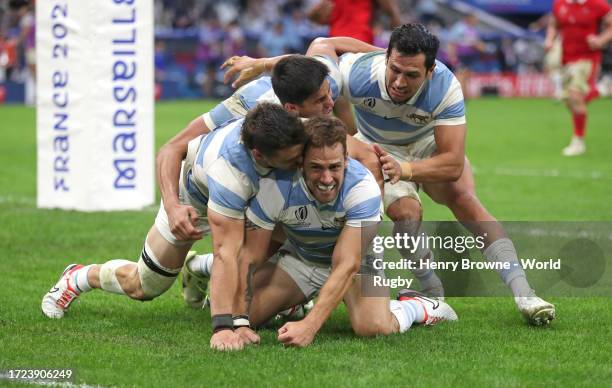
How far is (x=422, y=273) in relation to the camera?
22.4 feet

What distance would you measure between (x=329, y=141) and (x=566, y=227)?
4.47 metres

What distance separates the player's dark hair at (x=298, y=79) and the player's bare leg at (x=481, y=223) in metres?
1.47

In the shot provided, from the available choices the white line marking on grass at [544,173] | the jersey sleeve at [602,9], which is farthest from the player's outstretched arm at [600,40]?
the white line marking on grass at [544,173]

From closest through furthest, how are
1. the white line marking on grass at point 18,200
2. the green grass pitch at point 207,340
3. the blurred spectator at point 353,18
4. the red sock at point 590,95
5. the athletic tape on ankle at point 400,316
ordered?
1. the green grass pitch at point 207,340
2. the athletic tape on ankle at point 400,316
3. the white line marking on grass at point 18,200
4. the blurred spectator at point 353,18
5. the red sock at point 590,95

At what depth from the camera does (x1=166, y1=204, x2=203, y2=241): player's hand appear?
18.6 feet

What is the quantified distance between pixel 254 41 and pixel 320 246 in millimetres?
24896

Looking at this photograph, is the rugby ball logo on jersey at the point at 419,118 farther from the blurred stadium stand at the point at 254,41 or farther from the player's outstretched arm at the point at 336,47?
the blurred stadium stand at the point at 254,41

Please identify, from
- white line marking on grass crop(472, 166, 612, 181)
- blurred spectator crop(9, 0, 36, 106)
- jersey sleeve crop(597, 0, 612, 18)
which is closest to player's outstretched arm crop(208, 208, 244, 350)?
white line marking on grass crop(472, 166, 612, 181)

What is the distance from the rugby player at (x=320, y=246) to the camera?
5438mm

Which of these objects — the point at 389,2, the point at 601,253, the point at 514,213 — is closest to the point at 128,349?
the point at 601,253

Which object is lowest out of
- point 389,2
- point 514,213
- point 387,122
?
→ point 514,213

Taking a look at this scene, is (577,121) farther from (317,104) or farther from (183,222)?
(183,222)

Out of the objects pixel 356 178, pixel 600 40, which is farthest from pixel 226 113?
pixel 600 40

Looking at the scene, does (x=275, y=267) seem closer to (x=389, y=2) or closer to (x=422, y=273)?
(x=422, y=273)
